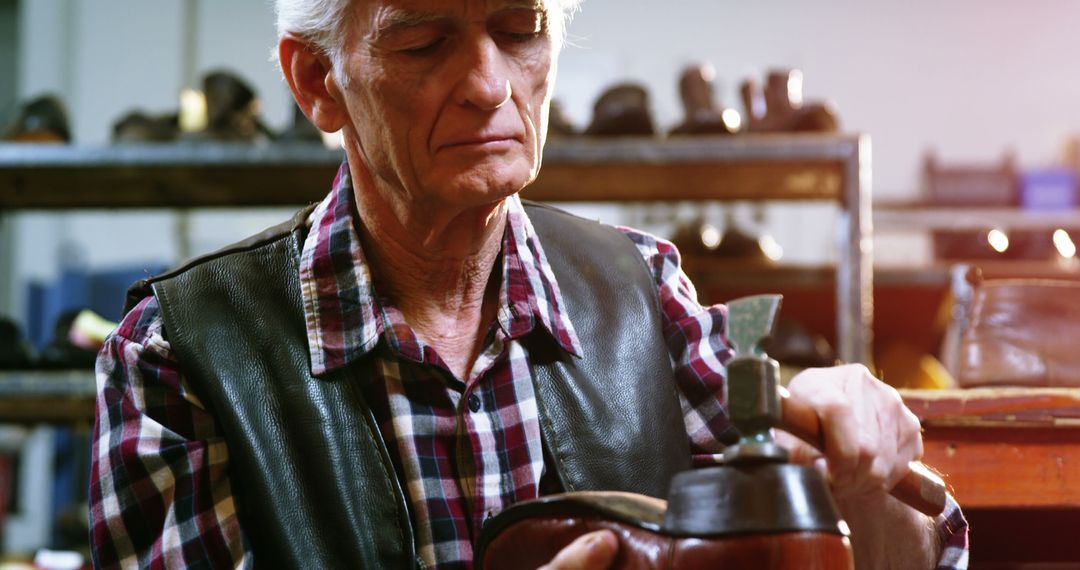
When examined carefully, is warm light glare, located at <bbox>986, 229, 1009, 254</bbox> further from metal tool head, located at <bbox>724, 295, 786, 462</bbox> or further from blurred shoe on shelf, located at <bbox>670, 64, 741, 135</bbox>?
metal tool head, located at <bbox>724, 295, 786, 462</bbox>

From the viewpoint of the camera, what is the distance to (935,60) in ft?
17.9

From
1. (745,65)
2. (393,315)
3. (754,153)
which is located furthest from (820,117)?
(745,65)

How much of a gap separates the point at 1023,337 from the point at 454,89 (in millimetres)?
851

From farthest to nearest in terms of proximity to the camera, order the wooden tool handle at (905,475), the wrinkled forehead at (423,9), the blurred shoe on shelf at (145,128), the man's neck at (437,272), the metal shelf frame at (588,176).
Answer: the blurred shoe on shelf at (145,128) → the metal shelf frame at (588,176) → the man's neck at (437,272) → the wrinkled forehead at (423,9) → the wooden tool handle at (905,475)

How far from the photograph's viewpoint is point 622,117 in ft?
8.33

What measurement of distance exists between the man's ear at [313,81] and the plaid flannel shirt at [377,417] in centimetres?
9

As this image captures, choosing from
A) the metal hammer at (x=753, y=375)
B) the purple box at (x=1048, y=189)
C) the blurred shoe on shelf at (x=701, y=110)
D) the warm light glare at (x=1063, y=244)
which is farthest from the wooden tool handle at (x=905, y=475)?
the purple box at (x=1048, y=189)

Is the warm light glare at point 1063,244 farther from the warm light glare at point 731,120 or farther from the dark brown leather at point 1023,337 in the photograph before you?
the dark brown leather at point 1023,337

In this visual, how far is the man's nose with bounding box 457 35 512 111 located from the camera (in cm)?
103

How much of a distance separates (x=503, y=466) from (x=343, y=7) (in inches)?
19.5

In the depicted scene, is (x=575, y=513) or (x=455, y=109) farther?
(x=455, y=109)

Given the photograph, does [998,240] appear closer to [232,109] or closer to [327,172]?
[327,172]

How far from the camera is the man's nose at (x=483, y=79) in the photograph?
1.03 m

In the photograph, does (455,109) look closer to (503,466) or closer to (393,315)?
(393,315)
